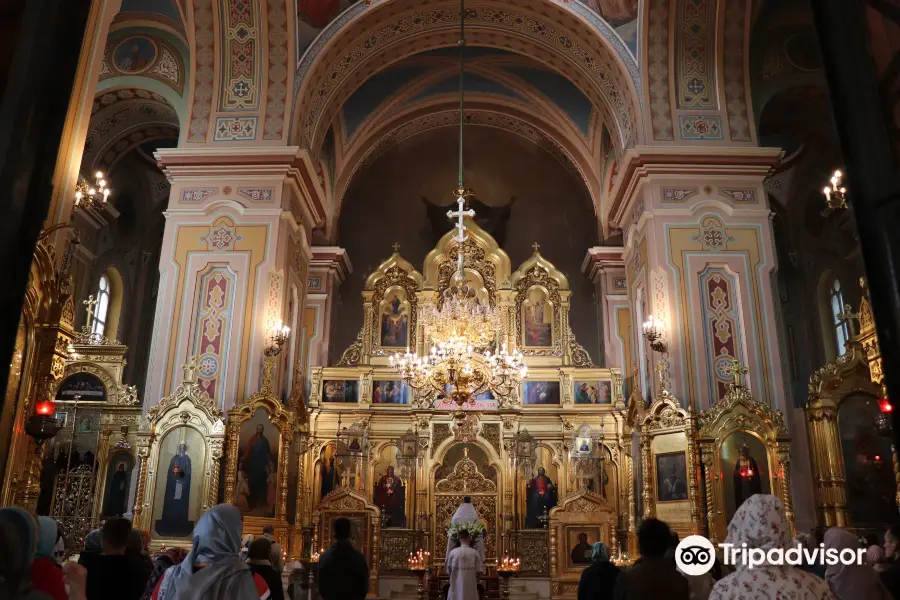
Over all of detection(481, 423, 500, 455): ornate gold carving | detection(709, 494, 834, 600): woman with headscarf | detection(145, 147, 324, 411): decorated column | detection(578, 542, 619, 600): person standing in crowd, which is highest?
detection(145, 147, 324, 411): decorated column

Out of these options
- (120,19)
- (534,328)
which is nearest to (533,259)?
(534,328)

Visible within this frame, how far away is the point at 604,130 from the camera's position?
647 inches

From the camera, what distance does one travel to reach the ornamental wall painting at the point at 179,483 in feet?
33.4

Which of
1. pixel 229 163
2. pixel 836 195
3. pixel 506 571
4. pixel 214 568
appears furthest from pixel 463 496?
pixel 214 568

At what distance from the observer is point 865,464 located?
10.2 metres

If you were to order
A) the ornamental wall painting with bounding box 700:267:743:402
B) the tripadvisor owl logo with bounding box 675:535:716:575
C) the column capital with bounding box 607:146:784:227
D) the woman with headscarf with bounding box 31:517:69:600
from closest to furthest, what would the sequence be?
the woman with headscarf with bounding box 31:517:69:600 < the tripadvisor owl logo with bounding box 675:535:716:575 < the ornamental wall painting with bounding box 700:267:743:402 < the column capital with bounding box 607:146:784:227

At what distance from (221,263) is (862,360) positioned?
9750mm

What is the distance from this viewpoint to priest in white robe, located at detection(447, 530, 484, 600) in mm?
8769

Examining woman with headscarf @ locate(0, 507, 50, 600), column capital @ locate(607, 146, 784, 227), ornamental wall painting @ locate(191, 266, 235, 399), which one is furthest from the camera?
column capital @ locate(607, 146, 784, 227)

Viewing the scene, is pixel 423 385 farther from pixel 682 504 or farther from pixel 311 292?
pixel 311 292

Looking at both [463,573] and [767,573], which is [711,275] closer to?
[463,573]

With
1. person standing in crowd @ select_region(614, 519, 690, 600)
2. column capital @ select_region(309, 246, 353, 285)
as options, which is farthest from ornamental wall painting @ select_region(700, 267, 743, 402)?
column capital @ select_region(309, 246, 353, 285)

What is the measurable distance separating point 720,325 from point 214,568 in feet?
32.1

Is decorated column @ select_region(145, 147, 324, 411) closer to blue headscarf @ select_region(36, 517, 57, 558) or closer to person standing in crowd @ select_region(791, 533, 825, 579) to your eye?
person standing in crowd @ select_region(791, 533, 825, 579)
